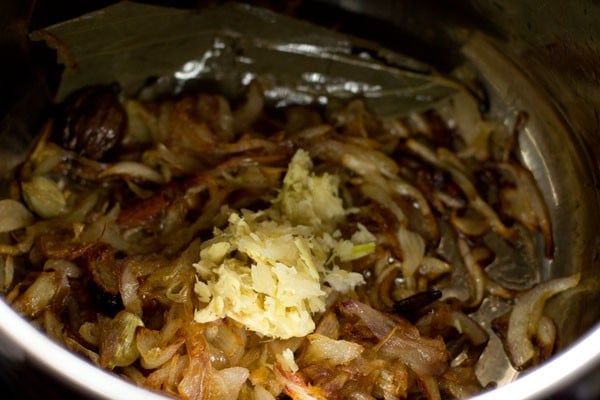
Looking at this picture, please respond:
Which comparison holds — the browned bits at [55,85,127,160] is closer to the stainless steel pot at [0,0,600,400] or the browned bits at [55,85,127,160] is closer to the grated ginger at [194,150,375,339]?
the stainless steel pot at [0,0,600,400]

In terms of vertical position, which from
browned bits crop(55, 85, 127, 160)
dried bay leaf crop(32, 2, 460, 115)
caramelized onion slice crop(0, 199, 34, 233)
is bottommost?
caramelized onion slice crop(0, 199, 34, 233)

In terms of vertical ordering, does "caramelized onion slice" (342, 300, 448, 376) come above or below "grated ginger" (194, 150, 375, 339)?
below

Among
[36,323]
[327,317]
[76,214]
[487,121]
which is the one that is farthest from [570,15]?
[36,323]

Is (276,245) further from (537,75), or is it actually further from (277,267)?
(537,75)

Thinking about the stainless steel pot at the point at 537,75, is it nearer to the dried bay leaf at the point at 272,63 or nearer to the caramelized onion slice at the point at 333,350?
the dried bay leaf at the point at 272,63

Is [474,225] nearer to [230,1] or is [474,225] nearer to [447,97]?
[447,97]

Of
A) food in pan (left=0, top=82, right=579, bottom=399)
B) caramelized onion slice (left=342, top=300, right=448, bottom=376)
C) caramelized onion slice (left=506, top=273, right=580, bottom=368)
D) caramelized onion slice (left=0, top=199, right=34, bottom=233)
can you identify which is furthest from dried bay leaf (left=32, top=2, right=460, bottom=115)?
caramelized onion slice (left=342, top=300, right=448, bottom=376)
